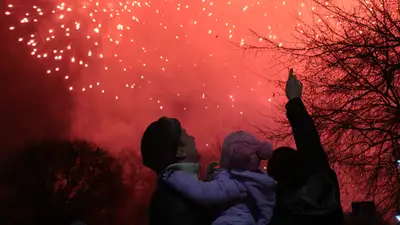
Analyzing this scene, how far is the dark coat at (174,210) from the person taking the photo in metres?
2.03

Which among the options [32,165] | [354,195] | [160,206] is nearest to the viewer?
[160,206]

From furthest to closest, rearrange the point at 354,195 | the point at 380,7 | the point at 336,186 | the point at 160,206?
the point at 354,195
the point at 380,7
the point at 160,206
the point at 336,186

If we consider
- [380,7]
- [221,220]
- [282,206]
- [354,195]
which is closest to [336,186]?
[282,206]

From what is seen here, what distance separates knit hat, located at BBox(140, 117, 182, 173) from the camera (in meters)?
2.16

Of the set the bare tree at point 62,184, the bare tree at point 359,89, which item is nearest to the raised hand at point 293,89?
the bare tree at point 359,89

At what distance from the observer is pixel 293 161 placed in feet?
6.75

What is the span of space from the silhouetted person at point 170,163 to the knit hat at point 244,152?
168mm

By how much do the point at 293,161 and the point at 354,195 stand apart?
7109 mm

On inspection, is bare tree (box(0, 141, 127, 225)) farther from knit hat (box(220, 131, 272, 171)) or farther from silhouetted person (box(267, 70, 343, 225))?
silhouetted person (box(267, 70, 343, 225))

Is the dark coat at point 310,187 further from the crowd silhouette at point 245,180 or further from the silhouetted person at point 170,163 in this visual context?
the silhouetted person at point 170,163

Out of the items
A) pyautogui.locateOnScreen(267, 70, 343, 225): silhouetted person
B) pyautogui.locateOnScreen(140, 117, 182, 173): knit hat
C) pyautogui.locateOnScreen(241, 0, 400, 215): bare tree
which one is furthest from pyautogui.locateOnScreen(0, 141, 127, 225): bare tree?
pyautogui.locateOnScreen(267, 70, 343, 225): silhouetted person

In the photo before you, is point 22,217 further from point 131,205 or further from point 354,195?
point 354,195

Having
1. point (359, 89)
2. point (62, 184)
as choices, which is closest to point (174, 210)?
point (359, 89)

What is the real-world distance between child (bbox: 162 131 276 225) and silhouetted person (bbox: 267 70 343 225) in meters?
0.09
